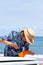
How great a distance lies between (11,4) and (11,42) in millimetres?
2502

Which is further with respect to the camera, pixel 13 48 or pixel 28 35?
pixel 13 48

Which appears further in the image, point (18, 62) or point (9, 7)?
point (9, 7)

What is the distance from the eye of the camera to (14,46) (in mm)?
3729

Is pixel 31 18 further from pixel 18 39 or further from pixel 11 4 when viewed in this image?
pixel 18 39

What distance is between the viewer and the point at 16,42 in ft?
12.1

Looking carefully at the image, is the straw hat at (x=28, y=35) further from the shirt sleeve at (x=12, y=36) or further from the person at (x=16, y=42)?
the shirt sleeve at (x=12, y=36)

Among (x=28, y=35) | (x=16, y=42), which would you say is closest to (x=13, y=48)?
(x=16, y=42)

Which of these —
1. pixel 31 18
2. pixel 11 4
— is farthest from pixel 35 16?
pixel 11 4

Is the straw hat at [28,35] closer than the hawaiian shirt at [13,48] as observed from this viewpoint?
Yes

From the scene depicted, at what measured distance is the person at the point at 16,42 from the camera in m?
3.58

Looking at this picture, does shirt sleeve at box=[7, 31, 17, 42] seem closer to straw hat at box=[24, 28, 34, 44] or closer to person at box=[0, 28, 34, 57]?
person at box=[0, 28, 34, 57]

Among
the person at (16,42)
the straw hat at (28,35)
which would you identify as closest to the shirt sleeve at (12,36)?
the person at (16,42)

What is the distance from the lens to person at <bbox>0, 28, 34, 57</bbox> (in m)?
3.58

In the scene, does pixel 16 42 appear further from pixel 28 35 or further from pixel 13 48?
pixel 28 35
